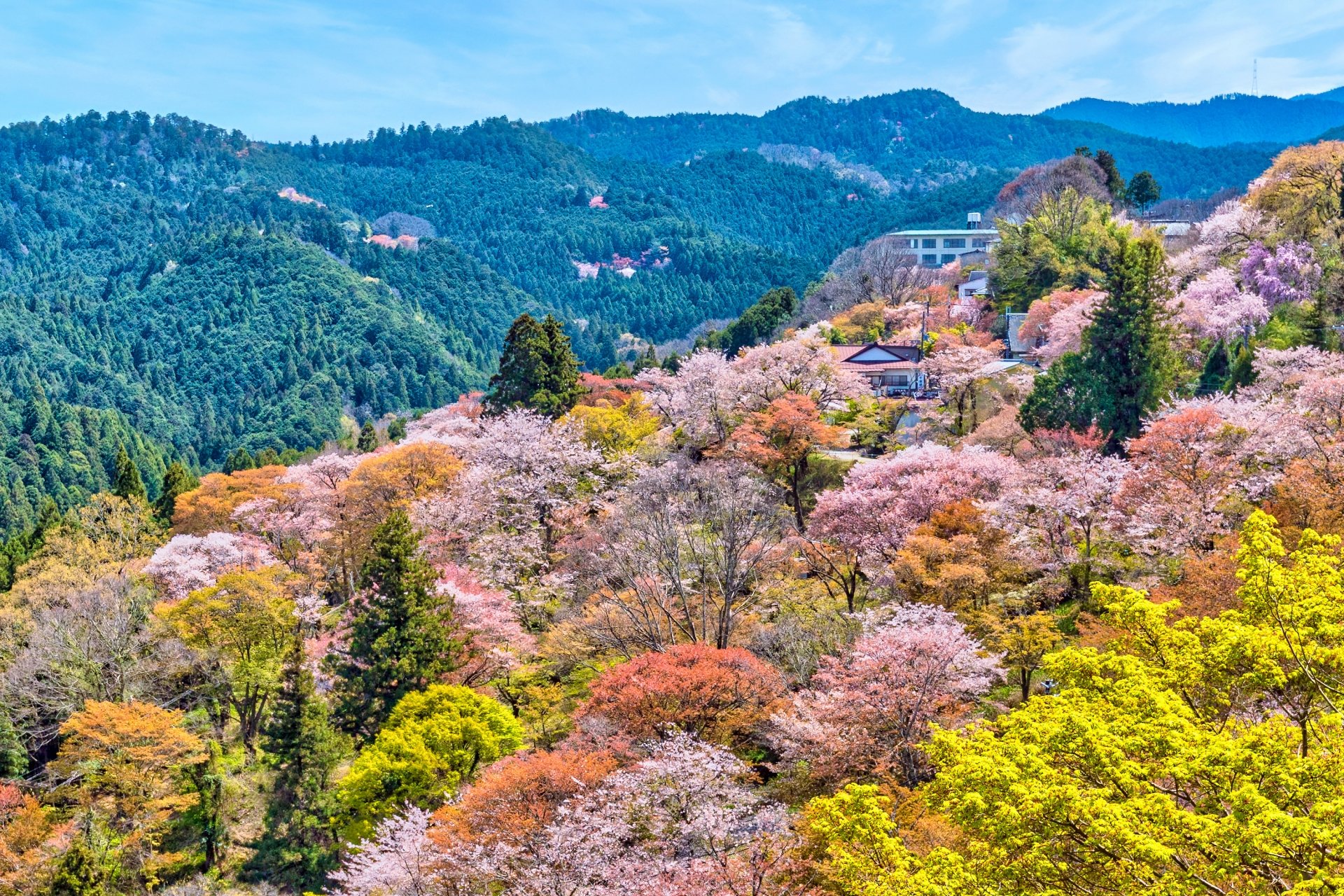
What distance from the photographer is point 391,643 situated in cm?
2886

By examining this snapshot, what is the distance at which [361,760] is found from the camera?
25062 millimetres

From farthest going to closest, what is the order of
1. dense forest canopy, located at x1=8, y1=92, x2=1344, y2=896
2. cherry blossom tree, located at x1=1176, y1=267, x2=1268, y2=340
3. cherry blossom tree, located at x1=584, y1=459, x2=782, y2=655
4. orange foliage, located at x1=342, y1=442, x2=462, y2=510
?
orange foliage, located at x1=342, y1=442, x2=462, y2=510 → cherry blossom tree, located at x1=1176, y1=267, x2=1268, y2=340 → cherry blossom tree, located at x1=584, y1=459, x2=782, y2=655 → dense forest canopy, located at x1=8, y1=92, x2=1344, y2=896

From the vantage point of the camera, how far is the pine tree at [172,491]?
55.8m

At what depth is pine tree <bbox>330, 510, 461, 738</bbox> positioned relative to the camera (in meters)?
29.0

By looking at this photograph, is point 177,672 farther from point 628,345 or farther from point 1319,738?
point 628,345

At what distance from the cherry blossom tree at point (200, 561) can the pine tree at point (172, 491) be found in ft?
41.1

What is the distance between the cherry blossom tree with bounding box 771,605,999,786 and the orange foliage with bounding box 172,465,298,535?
35.1 m

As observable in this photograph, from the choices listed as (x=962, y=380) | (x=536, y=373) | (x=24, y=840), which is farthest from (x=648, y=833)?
(x=536, y=373)

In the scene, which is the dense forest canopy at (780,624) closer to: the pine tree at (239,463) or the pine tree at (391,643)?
the pine tree at (391,643)

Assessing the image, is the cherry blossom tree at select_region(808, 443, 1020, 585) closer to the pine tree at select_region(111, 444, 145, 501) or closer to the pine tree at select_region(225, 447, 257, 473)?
the pine tree at select_region(111, 444, 145, 501)

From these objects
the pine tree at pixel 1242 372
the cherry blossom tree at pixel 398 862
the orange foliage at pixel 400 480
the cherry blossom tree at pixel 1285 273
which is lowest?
the cherry blossom tree at pixel 398 862

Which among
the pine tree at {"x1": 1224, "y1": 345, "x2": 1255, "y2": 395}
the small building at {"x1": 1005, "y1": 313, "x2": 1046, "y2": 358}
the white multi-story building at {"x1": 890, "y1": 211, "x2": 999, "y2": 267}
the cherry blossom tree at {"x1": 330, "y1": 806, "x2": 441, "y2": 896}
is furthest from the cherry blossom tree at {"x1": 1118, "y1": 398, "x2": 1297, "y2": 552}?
the white multi-story building at {"x1": 890, "y1": 211, "x2": 999, "y2": 267}

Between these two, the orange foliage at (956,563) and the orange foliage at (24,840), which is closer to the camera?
the orange foliage at (956,563)

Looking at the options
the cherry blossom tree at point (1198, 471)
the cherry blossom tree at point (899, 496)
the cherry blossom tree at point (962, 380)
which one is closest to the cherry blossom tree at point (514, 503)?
the cherry blossom tree at point (899, 496)
